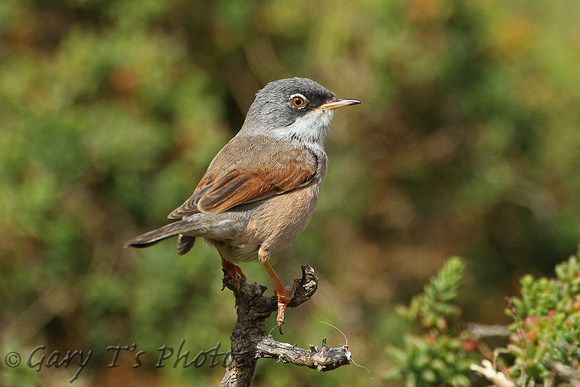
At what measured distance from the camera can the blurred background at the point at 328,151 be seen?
5332 millimetres

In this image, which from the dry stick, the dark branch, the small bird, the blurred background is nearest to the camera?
the dark branch

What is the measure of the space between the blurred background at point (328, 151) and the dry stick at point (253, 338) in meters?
2.09

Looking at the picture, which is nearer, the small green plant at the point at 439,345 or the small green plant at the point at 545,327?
the small green plant at the point at 545,327

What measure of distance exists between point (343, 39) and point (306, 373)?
3598mm

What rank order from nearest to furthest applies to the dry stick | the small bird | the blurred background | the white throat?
the dry stick → the small bird → the white throat → the blurred background

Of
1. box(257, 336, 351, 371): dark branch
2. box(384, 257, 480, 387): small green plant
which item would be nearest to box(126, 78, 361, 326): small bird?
box(257, 336, 351, 371): dark branch

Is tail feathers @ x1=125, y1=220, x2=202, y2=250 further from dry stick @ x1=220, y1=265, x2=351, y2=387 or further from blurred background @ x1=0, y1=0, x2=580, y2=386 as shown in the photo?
blurred background @ x1=0, y1=0, x2=580, y2=386

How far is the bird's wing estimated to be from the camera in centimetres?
338

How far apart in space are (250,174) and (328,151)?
9.73 feet

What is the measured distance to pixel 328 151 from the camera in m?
6.51

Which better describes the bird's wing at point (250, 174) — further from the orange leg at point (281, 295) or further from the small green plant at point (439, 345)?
the small green plant at point (439, 345)

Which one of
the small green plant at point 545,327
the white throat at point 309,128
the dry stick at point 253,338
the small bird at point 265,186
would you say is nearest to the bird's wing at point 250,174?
the small bird at point 265,186

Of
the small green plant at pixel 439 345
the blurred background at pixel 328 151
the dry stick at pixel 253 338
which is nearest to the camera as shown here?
the dry stick at pixel 253 338

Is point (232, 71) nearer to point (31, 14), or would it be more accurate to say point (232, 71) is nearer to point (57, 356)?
point (31, 14)
